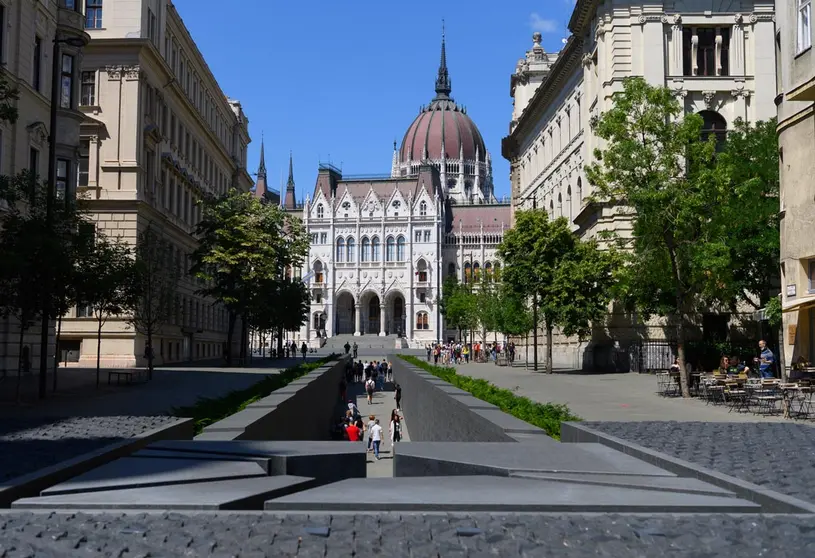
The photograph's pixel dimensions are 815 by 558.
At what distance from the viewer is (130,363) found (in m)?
44.2

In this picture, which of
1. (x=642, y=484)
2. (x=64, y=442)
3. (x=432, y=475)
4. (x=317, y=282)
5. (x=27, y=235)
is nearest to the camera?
(x=642, y=484)

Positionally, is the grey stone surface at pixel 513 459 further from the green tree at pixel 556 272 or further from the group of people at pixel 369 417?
the green tree at pixel 556 272

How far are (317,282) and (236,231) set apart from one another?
96.5m

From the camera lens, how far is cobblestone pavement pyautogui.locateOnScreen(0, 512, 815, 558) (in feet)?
19.8

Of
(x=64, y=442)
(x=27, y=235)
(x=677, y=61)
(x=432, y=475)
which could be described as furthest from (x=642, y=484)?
(x=677, y=61)

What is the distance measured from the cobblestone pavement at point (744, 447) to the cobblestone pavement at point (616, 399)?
511cm

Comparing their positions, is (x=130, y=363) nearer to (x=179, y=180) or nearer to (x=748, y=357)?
(x=179, y=180)

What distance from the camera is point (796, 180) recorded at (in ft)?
87.7

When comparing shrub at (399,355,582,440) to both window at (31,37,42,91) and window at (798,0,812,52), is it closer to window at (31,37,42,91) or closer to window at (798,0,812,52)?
window at (798,0,812,52)

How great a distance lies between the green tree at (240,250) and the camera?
47.9 meters

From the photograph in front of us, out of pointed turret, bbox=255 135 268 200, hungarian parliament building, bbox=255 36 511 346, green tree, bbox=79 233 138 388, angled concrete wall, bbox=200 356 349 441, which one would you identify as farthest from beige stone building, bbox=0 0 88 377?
pointed turret, bbox=255 135 268 200

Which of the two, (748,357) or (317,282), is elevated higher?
(317,282)

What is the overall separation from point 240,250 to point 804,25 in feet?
99.5

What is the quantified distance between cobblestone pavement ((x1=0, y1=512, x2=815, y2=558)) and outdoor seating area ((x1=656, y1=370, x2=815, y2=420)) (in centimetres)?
1435
